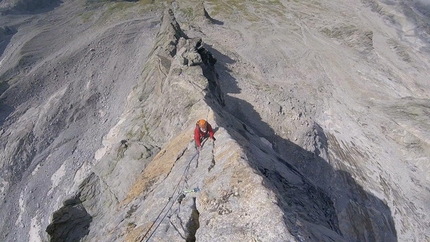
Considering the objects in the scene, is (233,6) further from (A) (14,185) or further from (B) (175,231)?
(B) (175,231)

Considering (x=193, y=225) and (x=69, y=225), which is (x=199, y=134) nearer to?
(x=193, y=225)

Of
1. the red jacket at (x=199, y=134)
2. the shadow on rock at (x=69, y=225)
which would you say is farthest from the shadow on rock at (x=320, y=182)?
the shadow on rock at (x=69, y=225)

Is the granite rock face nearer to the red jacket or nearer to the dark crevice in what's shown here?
the dark crevice

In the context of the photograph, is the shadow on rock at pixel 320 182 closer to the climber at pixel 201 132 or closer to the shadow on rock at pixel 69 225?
the climber at pixel 201 132

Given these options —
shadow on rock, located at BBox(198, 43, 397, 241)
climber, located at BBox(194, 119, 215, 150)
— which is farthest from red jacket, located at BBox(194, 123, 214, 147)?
shadow on rock, located at BBox(198, 43, 397, 241)

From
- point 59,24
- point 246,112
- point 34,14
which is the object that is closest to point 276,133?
point 246,112

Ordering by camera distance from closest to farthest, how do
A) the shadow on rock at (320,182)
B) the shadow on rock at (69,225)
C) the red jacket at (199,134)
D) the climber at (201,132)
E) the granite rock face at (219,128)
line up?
the granite rock face at (219,128) < the climber at (201,132) < the red jacket at (199,134) < the shadow on rock at (320,182) < the shadow on rock at (69,225)

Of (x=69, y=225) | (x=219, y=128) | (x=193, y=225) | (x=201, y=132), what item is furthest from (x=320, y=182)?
(x=69, y=225)
